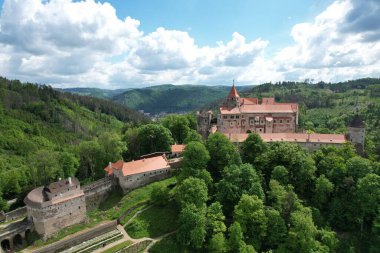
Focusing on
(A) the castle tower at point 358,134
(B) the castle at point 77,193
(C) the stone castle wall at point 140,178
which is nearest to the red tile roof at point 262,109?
(A) the castle tower at point 358,134

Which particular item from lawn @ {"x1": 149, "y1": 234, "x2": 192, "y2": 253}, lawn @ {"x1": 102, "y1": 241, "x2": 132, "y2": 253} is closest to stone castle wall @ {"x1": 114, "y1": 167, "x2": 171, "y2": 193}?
lawn @ {"x1": 102, "y1": 241, "x2": 132, "y2": 253}

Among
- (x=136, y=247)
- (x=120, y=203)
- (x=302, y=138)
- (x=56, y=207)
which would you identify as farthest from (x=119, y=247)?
(x=302, y=138)

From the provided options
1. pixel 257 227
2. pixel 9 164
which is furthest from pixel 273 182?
pixel 9 164

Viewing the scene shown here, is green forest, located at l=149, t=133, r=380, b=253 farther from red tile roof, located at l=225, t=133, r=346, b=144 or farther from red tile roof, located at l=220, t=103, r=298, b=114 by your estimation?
red tile roof, located at l=220, t=103, r=298, b=114

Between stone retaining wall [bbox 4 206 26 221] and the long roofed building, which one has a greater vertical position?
the long roofed building

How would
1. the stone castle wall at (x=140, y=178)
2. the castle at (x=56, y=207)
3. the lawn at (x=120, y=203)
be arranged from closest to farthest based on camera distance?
1. the castle at (x=56, y=207)
2. the lawn at (x=120, y=203)
3. the stone castle wall at (x=140, y=178)

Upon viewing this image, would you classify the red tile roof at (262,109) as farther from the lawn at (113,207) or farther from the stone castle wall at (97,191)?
the stone castle wall at (97,191)

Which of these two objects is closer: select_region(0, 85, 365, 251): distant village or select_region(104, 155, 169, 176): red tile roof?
select_region(0, 85, 365, 251): distant village

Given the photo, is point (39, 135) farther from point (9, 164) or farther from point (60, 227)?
point (60, 227)
